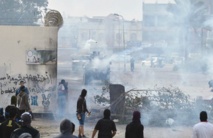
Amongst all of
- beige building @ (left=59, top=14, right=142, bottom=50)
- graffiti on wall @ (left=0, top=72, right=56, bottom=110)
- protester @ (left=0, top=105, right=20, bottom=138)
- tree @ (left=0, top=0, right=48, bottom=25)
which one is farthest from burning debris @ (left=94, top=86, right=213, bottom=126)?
beige building @ (left=59, top=14, right=142, bottom=50)

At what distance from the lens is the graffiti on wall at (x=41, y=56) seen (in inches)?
645

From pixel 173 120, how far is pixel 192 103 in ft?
3.28

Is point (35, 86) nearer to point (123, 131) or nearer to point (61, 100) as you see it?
point (61, 100)

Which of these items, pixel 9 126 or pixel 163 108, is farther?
pixel 163 108

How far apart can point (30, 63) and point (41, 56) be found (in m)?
0.43

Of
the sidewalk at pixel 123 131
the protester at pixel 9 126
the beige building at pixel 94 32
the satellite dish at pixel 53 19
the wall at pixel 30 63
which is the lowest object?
the sidewalk at pixel 123 131

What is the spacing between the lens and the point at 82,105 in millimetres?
12516

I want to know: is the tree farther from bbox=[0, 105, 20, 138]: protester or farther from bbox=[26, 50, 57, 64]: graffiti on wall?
bbox=[0, 105, 20, 138]: protester

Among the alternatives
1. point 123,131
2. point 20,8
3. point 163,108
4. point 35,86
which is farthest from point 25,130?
point 20,8

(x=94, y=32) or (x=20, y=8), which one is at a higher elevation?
(x=20, y=8)

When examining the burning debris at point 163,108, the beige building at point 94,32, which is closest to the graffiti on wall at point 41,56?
the burning debris at point 163,108

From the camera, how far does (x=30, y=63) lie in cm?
1645

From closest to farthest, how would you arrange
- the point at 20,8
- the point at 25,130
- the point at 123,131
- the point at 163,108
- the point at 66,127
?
the point at 66,127 < the point at 25,130 < the point at 123,131 < the point at 163,108 < the point at 20,8

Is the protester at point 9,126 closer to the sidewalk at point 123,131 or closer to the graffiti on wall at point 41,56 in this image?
the sidewalk at point 123,131
